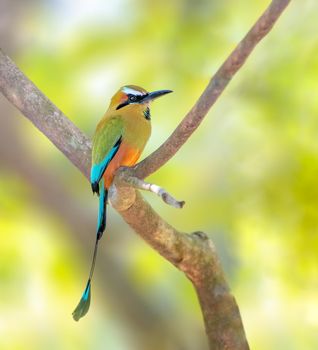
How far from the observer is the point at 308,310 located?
11.9 feet

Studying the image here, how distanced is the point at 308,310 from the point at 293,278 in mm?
233

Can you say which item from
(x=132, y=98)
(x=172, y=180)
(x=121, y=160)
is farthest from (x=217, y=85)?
(x=172, y=180)

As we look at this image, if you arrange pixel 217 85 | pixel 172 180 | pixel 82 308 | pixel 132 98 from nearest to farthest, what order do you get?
pixel 217 85 < pixel 82 308 < pixel 132 98 < pixel 172 180

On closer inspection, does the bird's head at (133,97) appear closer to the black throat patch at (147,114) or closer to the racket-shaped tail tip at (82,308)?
the black throat patch at (147,114)

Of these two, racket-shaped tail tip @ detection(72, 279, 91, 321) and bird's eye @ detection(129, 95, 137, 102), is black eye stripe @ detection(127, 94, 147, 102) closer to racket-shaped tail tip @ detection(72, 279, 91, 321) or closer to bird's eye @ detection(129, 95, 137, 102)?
bird's eye @ detection(129, 95, 137, 102)

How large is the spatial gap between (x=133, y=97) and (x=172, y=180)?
102cm

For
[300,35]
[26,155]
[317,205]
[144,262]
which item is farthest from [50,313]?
[300,35]

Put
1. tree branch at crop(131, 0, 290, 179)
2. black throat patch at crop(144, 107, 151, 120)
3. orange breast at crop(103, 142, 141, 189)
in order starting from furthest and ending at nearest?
black throat patch at crop(144, 107, 151, 120) → orange breast at crop(103, 142, 141, 189) → tree branch at crop(131, 0, 290, 179)

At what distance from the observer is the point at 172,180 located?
3.80 metres

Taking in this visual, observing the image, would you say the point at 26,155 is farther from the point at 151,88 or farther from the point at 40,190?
the point at 151,88

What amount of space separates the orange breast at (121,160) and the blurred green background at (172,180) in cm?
99

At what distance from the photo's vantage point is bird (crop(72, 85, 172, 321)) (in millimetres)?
2445

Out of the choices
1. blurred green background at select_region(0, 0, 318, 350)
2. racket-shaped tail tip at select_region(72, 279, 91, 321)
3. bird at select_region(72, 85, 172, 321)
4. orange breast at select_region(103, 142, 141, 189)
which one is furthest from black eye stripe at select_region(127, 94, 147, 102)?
blurred green background at select_region(0, 0, 318, 350)

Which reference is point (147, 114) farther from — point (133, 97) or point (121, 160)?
point (121, 160)
